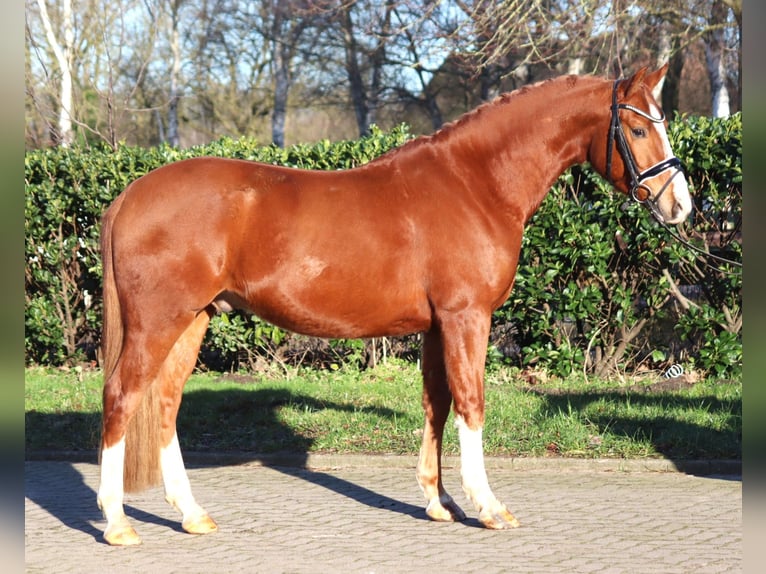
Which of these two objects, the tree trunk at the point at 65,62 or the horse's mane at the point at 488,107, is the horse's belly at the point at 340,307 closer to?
the horse's mane at the point at 488,107

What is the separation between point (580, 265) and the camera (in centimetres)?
934

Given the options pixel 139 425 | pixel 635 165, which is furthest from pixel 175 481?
pixel 635 165

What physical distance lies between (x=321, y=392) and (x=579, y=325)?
2.81 metres

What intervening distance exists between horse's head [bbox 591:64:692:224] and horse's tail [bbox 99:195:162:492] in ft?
9.53

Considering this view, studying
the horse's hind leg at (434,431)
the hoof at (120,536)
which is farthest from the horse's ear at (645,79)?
the hoof at (120,536)

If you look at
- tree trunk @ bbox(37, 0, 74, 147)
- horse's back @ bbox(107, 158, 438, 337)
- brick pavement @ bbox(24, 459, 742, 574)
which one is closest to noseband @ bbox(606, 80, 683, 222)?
horse's back @ bbox(107, 158, 438, 337)

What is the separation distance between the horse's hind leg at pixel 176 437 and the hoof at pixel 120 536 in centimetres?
34

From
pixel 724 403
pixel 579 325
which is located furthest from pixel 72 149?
pixel 724 403

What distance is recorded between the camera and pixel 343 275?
201 inches

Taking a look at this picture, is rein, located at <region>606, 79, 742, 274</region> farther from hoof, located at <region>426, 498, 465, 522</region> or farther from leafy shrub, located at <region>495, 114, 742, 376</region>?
leafy shrub, located at <region>495, 114, 742, 376</region>

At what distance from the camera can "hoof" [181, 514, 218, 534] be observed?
5.24 meters

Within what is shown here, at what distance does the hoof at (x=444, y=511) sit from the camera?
5473 millimetres

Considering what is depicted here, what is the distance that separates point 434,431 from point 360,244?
1301mm
